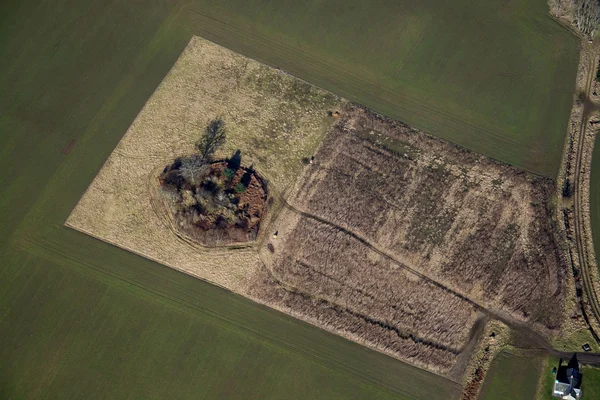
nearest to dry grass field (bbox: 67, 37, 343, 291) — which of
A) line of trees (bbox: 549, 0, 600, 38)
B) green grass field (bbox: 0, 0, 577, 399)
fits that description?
green grass field (bbox: 0, 0, 577, 399)

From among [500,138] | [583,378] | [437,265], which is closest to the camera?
[583,378]

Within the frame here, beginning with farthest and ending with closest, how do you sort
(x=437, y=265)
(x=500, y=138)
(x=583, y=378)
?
(x=500, y=138), (x=437, y=265), (x=583, y=378)

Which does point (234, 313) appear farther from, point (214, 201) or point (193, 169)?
point (193, 169)

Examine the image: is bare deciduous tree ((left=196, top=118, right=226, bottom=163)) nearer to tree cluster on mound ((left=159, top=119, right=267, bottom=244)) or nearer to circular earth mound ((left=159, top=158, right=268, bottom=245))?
tree cluster on mound ((left=159, top=119, right=267, bottom=244))

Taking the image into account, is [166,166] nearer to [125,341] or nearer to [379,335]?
[125,341]

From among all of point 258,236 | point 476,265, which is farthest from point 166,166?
point 476,265

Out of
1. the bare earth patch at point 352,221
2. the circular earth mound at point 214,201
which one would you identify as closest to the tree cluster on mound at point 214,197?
the circular earth mound at point 214,201

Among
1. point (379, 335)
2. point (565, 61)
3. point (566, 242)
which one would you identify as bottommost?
point (379, 335)
